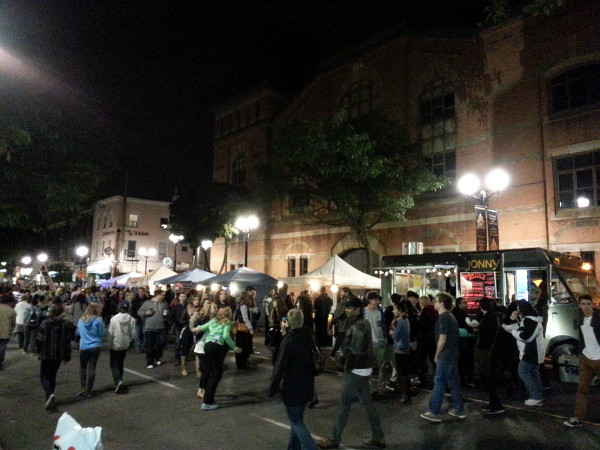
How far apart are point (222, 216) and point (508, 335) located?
877 inches

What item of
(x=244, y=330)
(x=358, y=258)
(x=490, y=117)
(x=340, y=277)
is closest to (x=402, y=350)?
(x=244, y=330)

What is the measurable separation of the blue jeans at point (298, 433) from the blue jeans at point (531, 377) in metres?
4.62

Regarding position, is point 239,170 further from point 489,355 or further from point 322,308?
point 489,355

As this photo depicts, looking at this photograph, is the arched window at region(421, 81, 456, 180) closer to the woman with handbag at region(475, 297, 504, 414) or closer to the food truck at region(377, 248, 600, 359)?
the food truck at region(377, 248, 600, 359)

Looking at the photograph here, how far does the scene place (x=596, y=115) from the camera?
1708 cm

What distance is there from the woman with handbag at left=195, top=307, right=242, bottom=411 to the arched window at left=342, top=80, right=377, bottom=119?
62.1ft

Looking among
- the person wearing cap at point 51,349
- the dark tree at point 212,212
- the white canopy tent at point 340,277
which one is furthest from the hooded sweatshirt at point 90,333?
the dark tree at point 212,212

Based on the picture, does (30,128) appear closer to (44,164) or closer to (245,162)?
(44,164)

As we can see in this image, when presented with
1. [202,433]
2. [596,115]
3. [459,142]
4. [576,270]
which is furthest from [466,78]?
[202,433]

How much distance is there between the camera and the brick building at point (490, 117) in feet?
57.3

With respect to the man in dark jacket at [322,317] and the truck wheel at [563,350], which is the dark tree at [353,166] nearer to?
the man in dark jacket at [322,317]

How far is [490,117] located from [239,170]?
690 inches

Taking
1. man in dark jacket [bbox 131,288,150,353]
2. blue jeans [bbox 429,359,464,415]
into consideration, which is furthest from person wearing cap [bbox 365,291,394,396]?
man in dark jacket [bbox 131,288,150,353]

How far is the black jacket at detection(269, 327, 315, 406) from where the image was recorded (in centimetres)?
520
